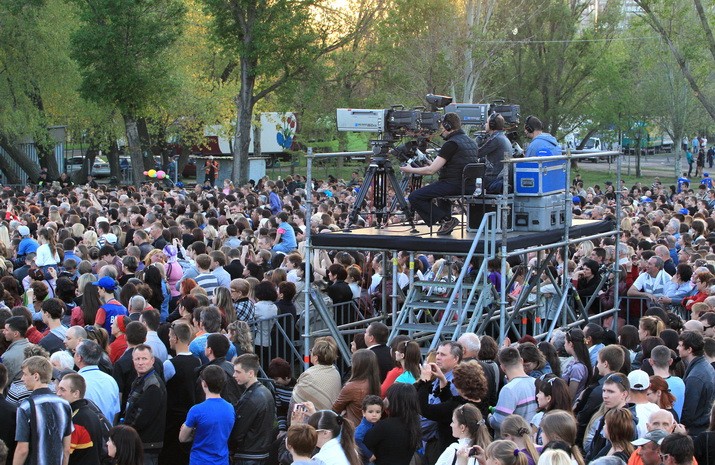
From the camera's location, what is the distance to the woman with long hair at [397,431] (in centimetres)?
772

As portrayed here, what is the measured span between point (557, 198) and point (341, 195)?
51.1 feet

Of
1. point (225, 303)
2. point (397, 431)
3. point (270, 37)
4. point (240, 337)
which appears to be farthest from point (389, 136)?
point (270, 37)

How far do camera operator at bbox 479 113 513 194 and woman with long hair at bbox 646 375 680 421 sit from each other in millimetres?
3649

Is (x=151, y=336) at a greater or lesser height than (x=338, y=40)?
lesser

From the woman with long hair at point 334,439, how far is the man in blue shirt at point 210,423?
1.18 meters

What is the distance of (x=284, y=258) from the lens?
49.0 feet

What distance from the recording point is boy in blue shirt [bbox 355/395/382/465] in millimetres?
7730

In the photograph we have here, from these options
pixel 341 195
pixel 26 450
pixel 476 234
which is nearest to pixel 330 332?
pixel 476 234

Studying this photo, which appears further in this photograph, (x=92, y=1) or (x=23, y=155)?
(x=23, y=155)

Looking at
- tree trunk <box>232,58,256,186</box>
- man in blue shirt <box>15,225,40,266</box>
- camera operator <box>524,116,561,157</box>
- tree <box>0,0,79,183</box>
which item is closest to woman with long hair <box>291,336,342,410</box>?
camera operator <box>524,116,561,157</box>

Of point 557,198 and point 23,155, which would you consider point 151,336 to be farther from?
point 23,155

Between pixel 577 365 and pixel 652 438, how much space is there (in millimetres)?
2331

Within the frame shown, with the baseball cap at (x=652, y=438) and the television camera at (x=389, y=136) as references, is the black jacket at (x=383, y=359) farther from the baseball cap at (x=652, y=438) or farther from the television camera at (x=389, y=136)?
the baseball cap at (x=652, y=438)

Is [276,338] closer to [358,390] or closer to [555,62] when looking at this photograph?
[358,390]
